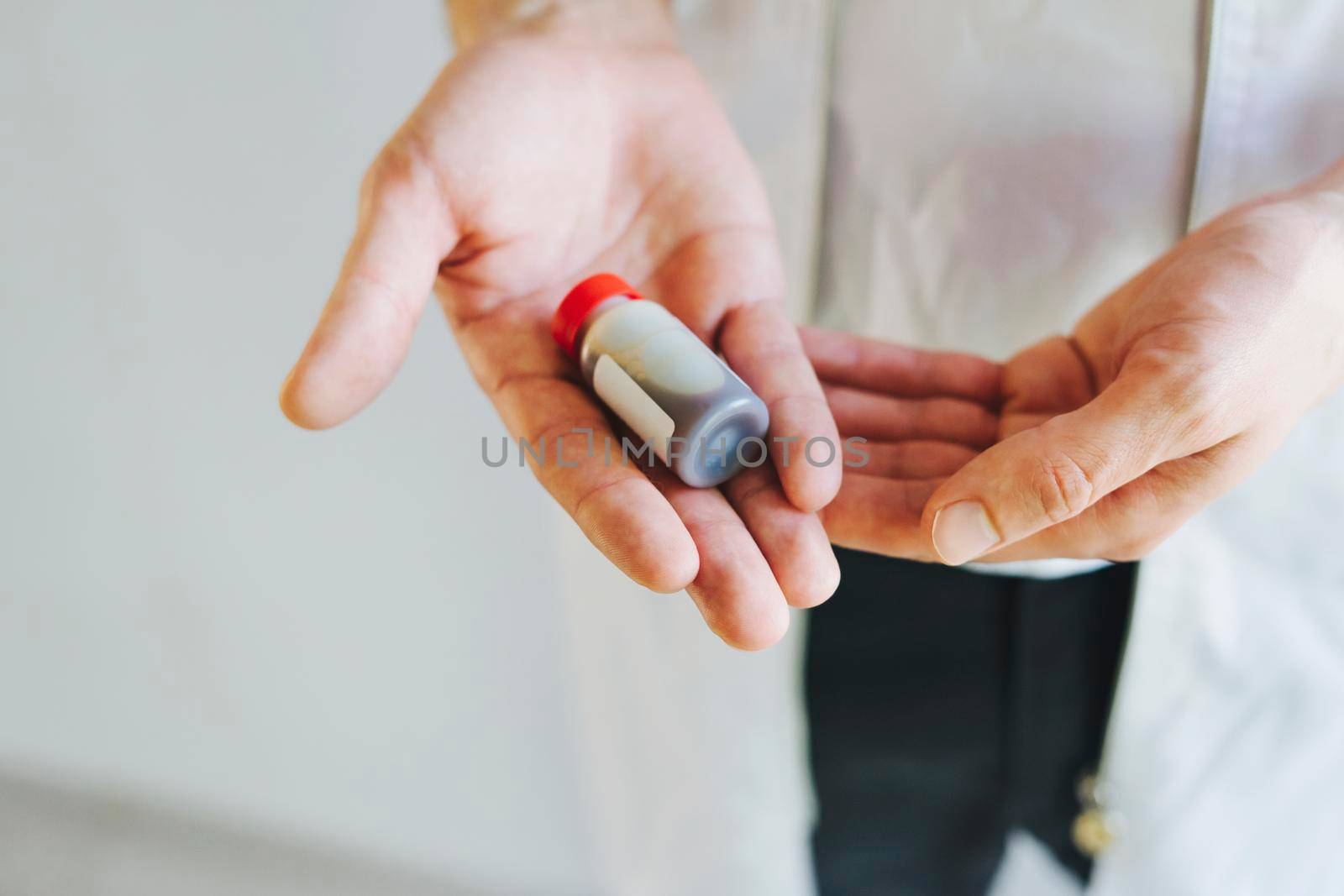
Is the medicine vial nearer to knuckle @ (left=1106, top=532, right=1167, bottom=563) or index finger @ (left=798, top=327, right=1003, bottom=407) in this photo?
index finger @ (left=798, top=327, right=1003, bottom=407)

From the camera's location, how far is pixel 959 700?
893mm

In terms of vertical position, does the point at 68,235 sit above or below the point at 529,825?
above

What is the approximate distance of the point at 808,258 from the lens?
2.85 feet

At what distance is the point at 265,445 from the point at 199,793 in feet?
2.40

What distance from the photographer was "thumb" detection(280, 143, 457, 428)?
1.93ft

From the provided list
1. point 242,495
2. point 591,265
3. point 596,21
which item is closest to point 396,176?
point 591,265

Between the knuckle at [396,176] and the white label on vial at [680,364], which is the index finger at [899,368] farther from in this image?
the knuckle at [396,176]

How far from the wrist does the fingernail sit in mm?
526

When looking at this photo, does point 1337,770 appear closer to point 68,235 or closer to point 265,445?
point 265,445

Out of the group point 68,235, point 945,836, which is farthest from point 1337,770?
point 68,235

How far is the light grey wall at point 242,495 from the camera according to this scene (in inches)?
46.0

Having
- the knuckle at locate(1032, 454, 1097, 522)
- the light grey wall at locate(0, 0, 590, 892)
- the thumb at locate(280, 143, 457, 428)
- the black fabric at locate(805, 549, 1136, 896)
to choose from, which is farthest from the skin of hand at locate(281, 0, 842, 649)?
the light grey wall at locate(0, 0, 590, 892)

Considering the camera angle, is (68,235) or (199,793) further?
(199,793)

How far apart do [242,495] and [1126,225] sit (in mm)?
1198
